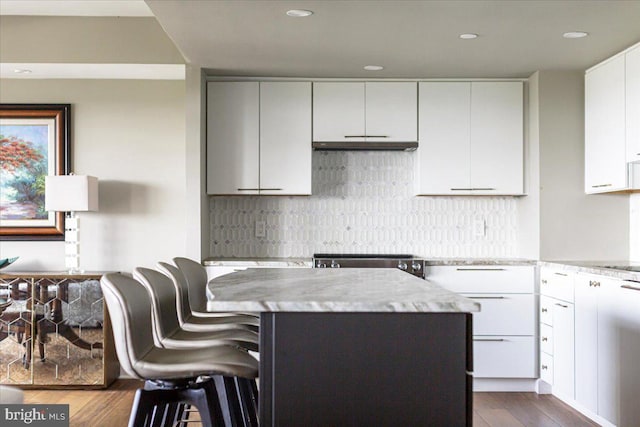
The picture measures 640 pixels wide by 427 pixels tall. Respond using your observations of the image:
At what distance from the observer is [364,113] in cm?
518

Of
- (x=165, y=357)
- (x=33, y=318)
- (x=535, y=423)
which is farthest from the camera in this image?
(x=33, y=318)

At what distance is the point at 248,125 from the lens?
5152 mm

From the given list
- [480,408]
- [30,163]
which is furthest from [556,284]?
[30,163]

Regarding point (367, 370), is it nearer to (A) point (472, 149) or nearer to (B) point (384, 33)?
(B) point (384, 33)

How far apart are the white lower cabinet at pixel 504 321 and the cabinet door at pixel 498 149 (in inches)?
26.3

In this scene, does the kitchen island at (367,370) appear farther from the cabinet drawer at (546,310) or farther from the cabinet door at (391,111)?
the cabinet door at (391,111)

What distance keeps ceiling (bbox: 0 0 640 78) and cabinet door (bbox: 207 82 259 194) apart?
0.18 m

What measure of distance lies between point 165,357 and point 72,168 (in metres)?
3.51

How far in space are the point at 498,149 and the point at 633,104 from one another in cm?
117

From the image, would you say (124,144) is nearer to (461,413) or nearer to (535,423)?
(535,423)

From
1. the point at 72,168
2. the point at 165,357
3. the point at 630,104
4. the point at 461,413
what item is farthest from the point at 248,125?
the point at 461,413

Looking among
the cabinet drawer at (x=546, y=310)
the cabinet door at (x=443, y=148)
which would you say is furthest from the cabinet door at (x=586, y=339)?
the cabinet door at (x=443, y=148)

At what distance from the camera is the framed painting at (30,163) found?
5.33 meters

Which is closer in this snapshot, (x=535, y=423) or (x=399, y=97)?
(x=535, y=423)
